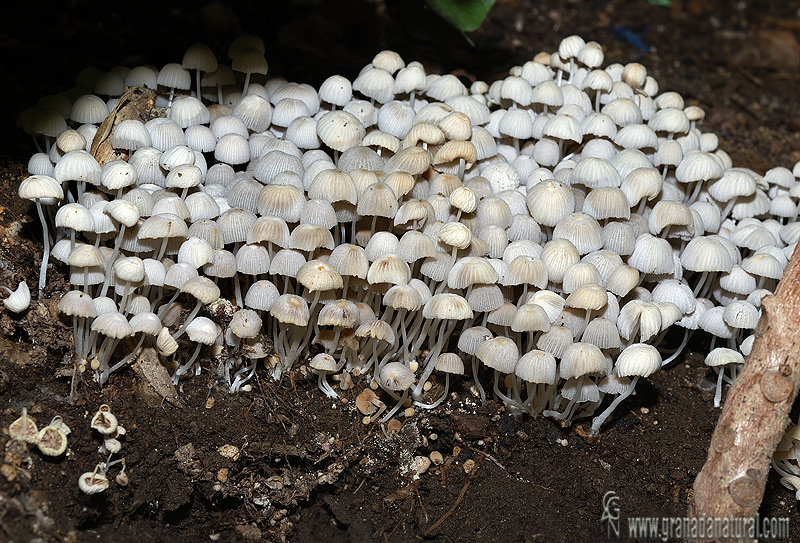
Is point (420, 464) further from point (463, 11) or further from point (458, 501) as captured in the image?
point (463, 11)

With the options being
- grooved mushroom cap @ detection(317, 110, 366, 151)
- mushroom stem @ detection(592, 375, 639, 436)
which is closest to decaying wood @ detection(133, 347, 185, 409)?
grooved mushroom cap @ detection(317, 110, 366, 151)

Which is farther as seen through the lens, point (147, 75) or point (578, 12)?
point (578, 12)

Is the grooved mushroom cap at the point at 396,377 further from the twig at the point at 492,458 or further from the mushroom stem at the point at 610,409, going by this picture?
the mushroom stem at the point at 610,409

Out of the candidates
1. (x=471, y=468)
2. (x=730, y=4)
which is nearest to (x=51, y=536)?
(x=471, y=468)

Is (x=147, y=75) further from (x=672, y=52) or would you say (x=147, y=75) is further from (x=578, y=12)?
(x=672, y=52)

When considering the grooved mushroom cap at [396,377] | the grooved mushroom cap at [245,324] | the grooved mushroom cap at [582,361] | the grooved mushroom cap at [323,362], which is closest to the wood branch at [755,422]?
the grooved mushroom cap at [582,361]

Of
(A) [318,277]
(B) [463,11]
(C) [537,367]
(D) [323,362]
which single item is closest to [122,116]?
(A) [318,277]
